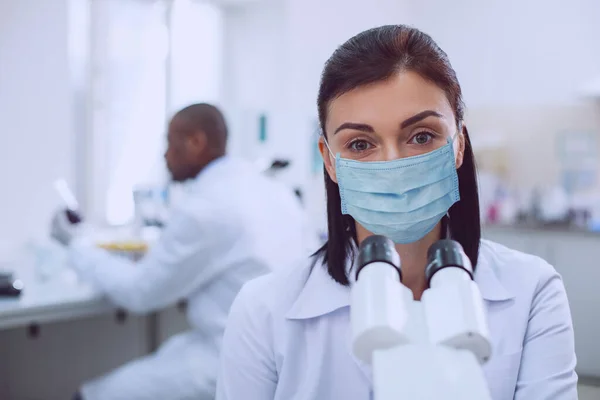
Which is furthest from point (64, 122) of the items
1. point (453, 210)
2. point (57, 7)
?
point (453, 210)

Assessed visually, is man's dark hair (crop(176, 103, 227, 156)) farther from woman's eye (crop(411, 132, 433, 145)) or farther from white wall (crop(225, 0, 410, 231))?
white wall (crop(225, 0, 410, 231))

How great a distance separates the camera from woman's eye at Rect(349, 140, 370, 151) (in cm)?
102

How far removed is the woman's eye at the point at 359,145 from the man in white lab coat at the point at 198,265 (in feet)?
3.08

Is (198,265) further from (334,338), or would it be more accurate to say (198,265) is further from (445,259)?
(445,259)

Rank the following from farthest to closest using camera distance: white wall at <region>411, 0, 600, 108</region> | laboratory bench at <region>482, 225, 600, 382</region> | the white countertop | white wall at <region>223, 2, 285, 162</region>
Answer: white wall at <region>411, 0, 600, 108</region>
white wall at <region>223, 2, 285, 162</region>
laboratory bench at <region>482, 225, 600, 382</region>
the white countertop

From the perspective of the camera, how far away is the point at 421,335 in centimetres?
52

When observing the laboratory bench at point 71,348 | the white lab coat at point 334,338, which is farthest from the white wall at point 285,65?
the white lab coat at point 334,338

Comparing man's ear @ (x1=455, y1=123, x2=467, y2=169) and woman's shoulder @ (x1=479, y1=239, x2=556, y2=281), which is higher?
man's ear @ (x1=455, y1=123, x2=467, y2=169)

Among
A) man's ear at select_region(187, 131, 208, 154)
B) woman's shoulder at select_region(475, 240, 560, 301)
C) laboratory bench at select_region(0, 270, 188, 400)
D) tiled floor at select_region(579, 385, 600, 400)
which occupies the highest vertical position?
man's ear at select_region(187, 131, 208, 154)

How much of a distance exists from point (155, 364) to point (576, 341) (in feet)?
4.01

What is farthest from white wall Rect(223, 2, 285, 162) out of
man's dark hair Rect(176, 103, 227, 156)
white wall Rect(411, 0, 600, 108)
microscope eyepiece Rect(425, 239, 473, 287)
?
microscope eyepiece Rect(425, 239, 473, 287)

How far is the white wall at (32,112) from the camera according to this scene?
8.86 feet

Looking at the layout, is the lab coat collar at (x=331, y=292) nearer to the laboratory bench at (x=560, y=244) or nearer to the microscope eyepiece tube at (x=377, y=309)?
the microscope eyepiece tube at (x=377, y=309)

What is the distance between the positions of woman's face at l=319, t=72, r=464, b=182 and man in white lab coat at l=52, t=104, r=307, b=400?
0.93 m
